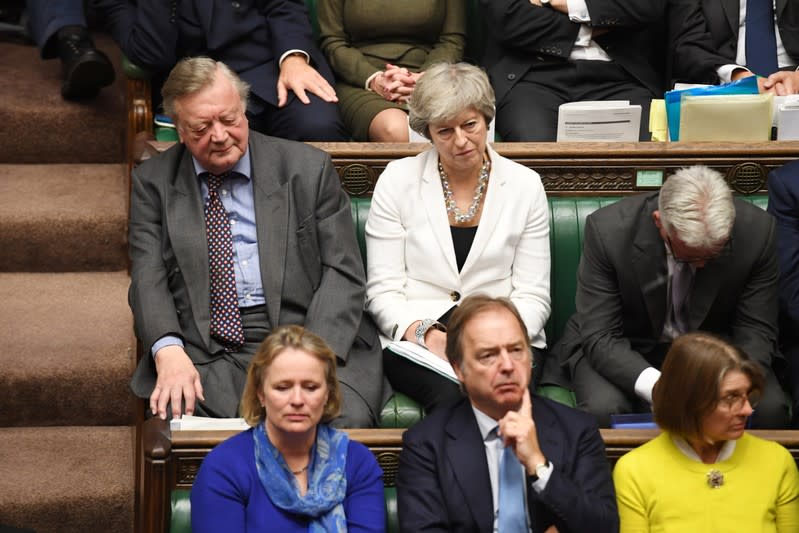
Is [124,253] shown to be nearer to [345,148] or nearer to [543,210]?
[345,148]

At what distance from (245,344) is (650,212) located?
102 centimetres

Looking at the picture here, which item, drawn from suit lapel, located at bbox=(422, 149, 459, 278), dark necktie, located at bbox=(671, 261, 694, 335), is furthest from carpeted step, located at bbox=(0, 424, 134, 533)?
dark necktie, located at bbox=(671, 261, 694, 335)

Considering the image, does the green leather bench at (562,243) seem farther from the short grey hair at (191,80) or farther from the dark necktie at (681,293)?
the short grey hair at (191,80)

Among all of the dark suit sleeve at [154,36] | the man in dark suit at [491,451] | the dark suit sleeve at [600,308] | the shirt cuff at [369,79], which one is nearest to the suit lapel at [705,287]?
the dark suit sleeve at [600,308]

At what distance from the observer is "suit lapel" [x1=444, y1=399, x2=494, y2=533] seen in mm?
2625

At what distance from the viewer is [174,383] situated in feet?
9.71

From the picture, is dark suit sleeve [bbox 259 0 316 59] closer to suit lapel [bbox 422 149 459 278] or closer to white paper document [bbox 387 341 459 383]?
suit lapel [bbox 422 149 459 278]

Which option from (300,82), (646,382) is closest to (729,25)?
(300,82)

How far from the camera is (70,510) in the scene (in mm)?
3387

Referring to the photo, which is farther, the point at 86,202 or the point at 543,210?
the point at 86,202

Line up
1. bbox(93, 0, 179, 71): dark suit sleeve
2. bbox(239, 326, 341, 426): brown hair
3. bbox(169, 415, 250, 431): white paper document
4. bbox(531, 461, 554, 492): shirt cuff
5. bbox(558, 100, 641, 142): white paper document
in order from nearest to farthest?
bbox(531, 461, 554, 492): shirt cuff < bbox(239, 326, 341, 426): brown hair < bbox(169, 415, 250, 431): white paper document < bbox(558, 100, 641, 142): white paper document < bbox(93, 0, 179, 71): dark suit sleeve

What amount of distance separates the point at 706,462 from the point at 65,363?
1791 mm

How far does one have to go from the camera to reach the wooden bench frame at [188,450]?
2705 mm

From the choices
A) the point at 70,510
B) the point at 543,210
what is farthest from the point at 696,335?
the point at 70,510
